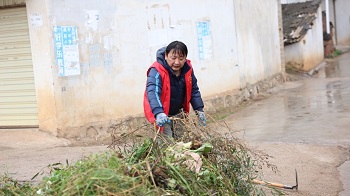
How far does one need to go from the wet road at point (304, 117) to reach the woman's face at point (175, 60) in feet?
4.43

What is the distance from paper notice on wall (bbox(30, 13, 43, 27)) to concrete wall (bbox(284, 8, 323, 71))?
1158cm

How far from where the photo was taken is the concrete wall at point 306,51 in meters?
18.9

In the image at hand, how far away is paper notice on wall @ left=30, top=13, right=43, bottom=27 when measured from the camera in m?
8.83

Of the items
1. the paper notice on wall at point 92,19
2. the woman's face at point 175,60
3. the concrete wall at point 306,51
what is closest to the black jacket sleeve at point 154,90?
the woman's face at point 175,60

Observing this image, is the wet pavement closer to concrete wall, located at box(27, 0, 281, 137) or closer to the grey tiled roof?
concrete wall, located at box(27, 0, 281, 137)

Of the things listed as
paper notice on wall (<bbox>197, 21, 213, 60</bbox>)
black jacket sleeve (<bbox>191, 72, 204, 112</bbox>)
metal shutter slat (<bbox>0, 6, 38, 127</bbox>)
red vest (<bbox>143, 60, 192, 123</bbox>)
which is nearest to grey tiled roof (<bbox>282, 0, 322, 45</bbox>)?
paper notice on wall (<bbox>197, 21, 213, 60</bbox>)

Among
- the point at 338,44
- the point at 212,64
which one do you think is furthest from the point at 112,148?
the point at 338,44

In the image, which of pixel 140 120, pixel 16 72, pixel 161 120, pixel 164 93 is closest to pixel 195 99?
pixel 164 93

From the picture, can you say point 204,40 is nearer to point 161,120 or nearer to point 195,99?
point 195,99

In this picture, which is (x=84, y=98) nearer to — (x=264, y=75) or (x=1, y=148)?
(x=1, y=148)

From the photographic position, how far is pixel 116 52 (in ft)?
32.3

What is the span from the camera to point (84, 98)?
928 cm

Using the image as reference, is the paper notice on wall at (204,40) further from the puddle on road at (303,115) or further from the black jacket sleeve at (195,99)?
the black jacket sleeve at (195,99)

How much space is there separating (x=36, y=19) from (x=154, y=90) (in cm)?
444
